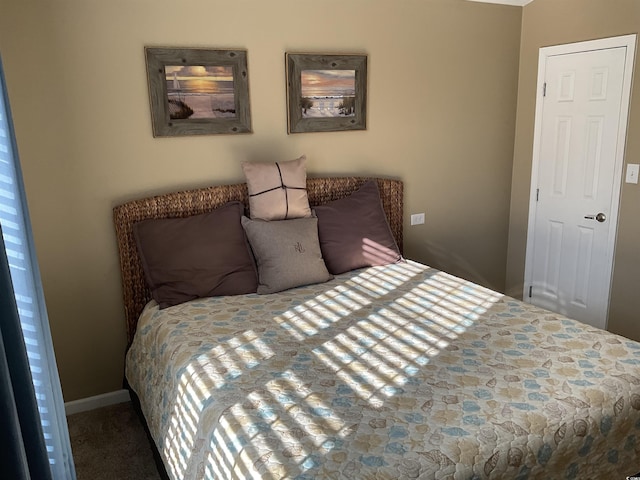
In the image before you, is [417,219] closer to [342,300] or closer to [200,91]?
[342,300]

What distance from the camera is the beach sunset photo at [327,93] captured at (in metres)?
3.30

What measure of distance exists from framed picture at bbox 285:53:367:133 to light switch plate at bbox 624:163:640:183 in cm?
168

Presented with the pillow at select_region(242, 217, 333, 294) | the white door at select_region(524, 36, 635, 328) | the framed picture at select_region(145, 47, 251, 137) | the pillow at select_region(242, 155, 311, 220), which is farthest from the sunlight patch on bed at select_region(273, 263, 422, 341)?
the white door at select_region(524, 36, 635, 328)

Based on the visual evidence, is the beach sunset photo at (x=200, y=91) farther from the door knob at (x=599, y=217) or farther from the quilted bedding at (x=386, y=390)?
the door knob at (x=599, y=217)

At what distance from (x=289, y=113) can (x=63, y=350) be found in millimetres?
1848

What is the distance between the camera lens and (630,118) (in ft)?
10.9

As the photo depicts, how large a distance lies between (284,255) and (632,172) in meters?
2.23

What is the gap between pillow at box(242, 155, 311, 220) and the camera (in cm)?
305

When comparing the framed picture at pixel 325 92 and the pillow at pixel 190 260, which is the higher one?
the framed picture at pixel 325 92

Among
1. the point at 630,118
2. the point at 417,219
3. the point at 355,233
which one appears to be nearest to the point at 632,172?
the point at 630,118

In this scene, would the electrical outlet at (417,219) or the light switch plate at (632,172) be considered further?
the electrical outlet at (417,219)

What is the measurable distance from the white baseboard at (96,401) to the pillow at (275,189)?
1.28 meters

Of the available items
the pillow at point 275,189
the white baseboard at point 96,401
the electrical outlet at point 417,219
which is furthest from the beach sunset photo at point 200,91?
the white baseboard at point 96,401

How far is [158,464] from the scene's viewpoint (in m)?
2.41
